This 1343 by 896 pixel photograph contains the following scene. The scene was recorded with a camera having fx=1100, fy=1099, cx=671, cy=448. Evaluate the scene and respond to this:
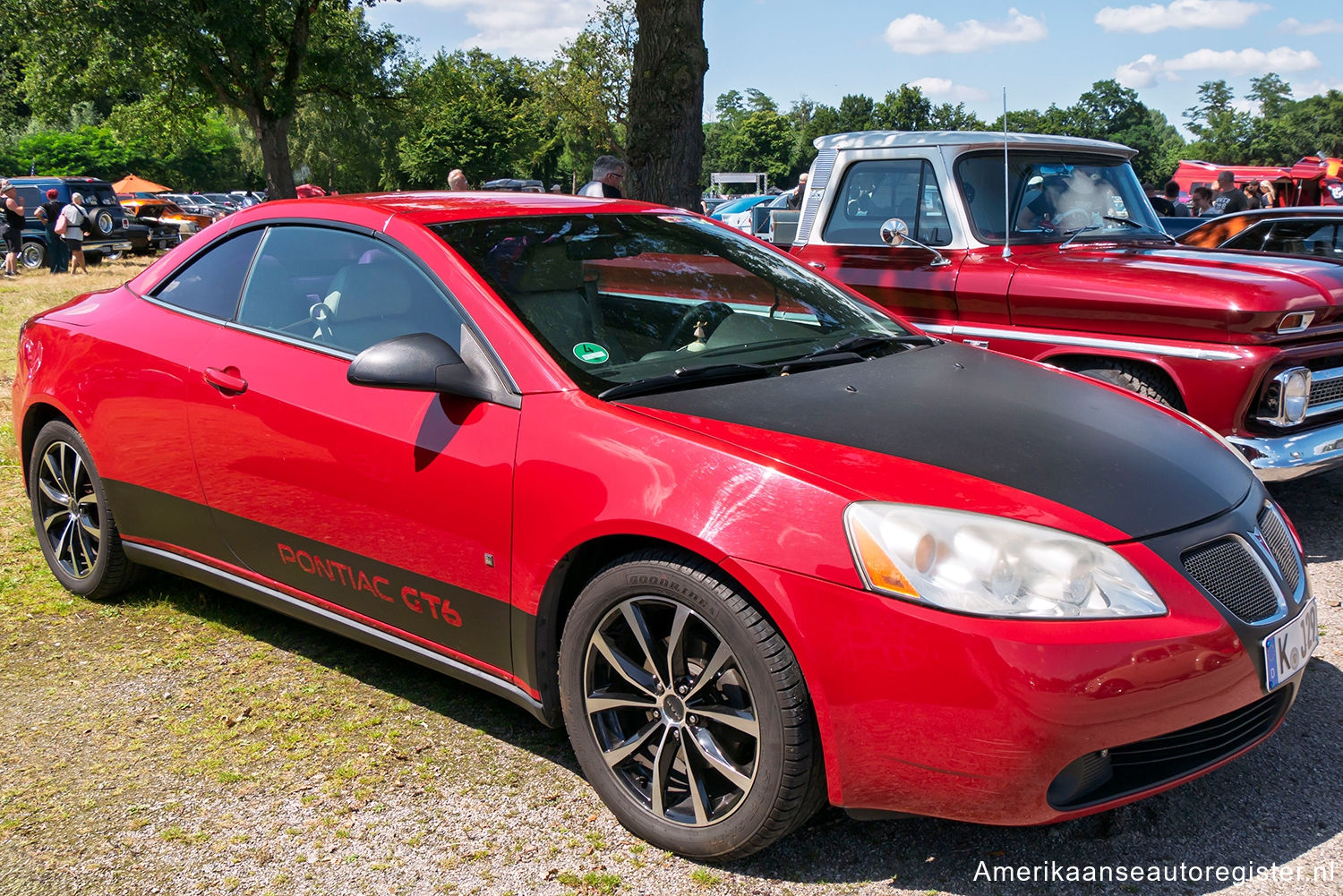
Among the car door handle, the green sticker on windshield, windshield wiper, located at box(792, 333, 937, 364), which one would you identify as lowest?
the car door handle

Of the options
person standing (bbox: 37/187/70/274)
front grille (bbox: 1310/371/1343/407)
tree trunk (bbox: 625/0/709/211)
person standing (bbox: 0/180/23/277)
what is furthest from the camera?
person standing (bbox: 37/187/70/274)

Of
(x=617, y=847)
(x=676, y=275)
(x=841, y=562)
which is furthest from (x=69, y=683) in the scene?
(x=841, y=562)

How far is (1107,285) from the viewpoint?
202 inches

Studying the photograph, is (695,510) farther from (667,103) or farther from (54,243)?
(54,243)

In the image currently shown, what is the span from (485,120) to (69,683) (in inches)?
2711

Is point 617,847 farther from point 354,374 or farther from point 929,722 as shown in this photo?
point 354,374

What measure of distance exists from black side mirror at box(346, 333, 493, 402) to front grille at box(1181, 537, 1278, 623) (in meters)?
1.78

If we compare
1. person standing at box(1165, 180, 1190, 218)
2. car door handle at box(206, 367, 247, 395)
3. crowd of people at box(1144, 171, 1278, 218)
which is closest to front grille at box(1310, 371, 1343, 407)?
car door handle at box(206, 367, 247, 395)

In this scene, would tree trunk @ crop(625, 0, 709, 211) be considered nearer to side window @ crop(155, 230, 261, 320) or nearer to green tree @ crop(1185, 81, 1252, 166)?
side window @ crop(155, 230, 261, 320)

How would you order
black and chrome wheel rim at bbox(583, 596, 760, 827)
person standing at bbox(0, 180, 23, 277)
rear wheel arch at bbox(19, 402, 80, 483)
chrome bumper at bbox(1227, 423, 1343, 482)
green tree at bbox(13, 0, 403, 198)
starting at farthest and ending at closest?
green tree at bbox(13, 0, 403, 198)
person standing at bbox(0, 180, 23, 277)
chrome bumper at bbox(1227, 423, 1343, 482)
rear wheel arch at bbox(19, 402, 80, 483)
black and chrome wheel rim at bbox(583, 596, 760, 827)

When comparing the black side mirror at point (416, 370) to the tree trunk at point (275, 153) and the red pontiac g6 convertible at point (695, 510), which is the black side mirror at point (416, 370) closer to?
the red pontiac g6 convertible at point (695, 510)

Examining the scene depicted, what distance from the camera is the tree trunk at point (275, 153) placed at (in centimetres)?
2686

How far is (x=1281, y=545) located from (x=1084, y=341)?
2.53 meters

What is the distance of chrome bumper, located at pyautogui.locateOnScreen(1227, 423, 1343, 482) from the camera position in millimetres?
4652
